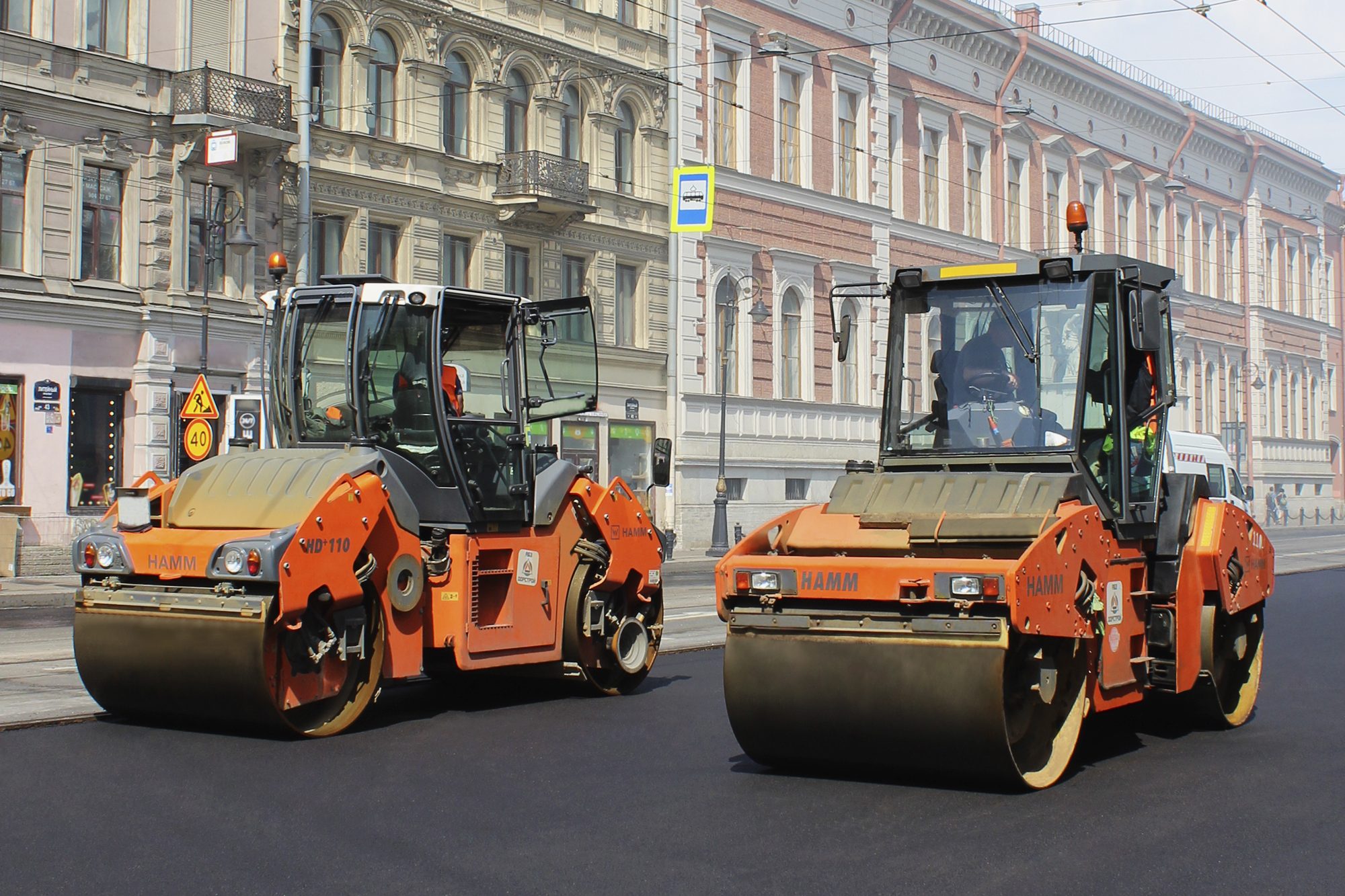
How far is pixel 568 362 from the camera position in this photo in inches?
476

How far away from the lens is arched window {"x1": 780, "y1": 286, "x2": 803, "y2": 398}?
41438 millimetres

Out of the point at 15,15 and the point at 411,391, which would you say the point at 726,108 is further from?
the point at 411,391

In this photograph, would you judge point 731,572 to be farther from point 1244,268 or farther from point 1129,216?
point 1244,268

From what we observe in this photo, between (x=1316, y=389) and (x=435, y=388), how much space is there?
66871 mm

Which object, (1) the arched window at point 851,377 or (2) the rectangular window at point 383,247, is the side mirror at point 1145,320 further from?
(1) the arched window at point 851,377

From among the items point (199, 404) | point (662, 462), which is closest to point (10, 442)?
point (199, 404)

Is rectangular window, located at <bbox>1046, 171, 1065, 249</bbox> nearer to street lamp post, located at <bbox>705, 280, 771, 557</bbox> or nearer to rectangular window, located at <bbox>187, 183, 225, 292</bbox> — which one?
street lamp post, located at <bbox>705, 280, 771, 557</bbox>

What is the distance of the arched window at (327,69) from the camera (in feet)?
98.0

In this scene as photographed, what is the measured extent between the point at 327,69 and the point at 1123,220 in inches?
1360

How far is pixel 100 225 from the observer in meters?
26.7

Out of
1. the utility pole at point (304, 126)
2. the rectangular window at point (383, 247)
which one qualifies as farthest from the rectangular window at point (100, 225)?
the rectangular window at point (383, 247)

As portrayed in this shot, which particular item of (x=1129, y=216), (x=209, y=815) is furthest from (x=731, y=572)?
(x=1129, y=216)

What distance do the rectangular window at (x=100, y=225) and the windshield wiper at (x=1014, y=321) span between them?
66.1 feet

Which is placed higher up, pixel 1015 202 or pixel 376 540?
pixel 1015 202
